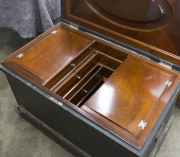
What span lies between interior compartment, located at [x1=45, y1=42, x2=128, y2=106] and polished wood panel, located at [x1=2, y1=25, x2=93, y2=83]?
28 mm

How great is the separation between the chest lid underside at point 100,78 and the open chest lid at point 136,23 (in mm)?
41

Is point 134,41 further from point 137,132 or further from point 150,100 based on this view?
point 137,132

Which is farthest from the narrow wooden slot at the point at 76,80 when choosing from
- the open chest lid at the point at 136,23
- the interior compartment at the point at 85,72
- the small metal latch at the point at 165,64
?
the small metal latch at the point at 165,64

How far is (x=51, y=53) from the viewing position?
38.1 inches

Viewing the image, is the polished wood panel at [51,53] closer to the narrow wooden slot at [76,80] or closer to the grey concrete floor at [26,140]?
the narrow wooden slot at [76,80]

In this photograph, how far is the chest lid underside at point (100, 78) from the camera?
75 cm

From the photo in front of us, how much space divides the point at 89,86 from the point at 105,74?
10cm

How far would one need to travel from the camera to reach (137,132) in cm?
71

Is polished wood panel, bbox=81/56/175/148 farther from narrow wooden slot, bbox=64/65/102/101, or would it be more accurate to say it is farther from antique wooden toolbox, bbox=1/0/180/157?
narrow wooden slot, bbox=64/65/102/101

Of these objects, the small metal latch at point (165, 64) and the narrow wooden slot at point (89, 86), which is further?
the narrow wooden slot at point (89, 86)

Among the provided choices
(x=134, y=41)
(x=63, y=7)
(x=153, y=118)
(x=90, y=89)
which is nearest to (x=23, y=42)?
(x=63, y=7)

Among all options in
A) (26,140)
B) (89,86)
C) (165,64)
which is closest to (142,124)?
(165,64)

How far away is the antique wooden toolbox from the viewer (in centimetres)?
75

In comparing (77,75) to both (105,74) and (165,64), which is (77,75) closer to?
(105,74)
